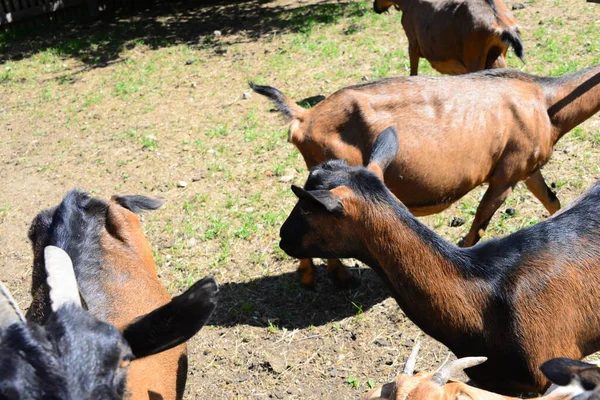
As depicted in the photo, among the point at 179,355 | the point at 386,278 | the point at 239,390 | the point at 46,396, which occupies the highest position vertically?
the point at 46,396

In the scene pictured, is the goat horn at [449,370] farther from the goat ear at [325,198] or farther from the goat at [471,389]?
the goat ear at [325,198]

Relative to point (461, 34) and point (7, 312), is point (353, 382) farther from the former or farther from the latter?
point (461, 34)

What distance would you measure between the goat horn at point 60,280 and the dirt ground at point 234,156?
2269 millimetres

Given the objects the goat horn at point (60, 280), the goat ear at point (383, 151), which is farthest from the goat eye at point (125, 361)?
the goat ear at point (383, 151)

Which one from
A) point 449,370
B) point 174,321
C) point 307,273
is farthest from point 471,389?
point 307,273

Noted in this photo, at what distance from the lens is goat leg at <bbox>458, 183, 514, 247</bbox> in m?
5.54

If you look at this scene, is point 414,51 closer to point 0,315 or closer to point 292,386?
point 292,386

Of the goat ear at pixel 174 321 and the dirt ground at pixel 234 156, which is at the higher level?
the goat ear at pixel 174 321

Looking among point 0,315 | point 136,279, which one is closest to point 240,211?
point 136,279

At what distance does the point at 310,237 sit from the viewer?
13.9ft

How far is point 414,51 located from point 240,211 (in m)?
4.03

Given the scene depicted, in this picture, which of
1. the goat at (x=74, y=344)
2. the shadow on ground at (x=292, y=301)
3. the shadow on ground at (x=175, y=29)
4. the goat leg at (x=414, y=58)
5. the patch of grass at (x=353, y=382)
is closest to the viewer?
the goat at (x=74, y=344)

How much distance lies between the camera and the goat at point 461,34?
25.9 ft

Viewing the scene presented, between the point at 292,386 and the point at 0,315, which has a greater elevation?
the point at 0,315
